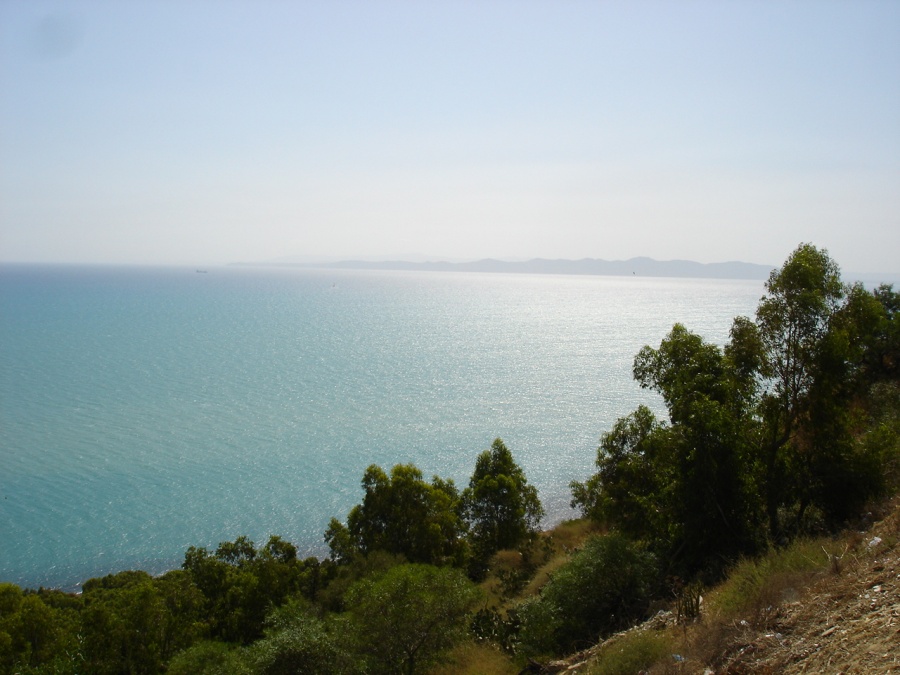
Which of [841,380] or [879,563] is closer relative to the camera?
[879,563]

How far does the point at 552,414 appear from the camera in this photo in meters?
66.7

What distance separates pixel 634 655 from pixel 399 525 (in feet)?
68.0

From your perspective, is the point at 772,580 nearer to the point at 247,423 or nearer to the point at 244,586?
the point at 244,586

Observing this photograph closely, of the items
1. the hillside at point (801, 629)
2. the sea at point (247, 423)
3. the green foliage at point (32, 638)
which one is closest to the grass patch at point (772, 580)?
the hillside at point (801, 629)

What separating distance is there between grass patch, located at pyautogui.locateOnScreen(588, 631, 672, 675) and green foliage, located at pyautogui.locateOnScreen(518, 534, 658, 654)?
11.4 ft

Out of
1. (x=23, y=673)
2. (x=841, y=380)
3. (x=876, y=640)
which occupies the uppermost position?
(x=841, y=380)

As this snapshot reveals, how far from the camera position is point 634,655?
407 inches

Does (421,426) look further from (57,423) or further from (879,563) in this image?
(879,563)

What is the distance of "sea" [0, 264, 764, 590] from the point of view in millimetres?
41312

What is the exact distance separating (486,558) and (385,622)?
16670 mm

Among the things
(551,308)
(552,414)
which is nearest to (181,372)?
(552,414)

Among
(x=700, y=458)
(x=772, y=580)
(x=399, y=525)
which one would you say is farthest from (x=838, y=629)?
(x=399, y=525)

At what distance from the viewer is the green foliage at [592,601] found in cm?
1451

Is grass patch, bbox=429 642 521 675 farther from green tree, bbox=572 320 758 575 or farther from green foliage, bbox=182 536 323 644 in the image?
green foliage, bbox=182 536 323 644
